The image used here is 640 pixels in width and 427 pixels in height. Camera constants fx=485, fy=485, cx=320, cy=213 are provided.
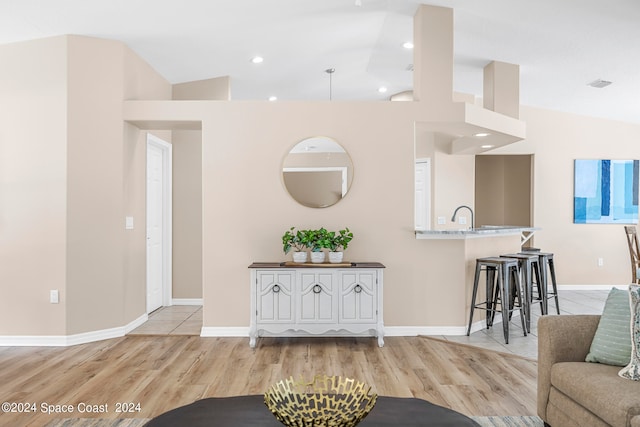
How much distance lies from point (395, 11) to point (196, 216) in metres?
3.34

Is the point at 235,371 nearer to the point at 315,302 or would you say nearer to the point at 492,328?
the point at 315,302

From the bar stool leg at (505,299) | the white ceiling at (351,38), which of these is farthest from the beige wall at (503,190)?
the bar stool leg at (505,299)

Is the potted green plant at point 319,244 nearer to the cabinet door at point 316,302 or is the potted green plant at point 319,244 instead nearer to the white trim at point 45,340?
the cabinet door at point 316,302

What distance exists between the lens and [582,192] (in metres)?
7.31

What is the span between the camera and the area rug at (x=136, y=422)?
2656mm

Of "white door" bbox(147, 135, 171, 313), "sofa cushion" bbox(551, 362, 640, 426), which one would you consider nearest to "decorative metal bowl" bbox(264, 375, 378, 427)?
"sofa cushion" bbox(551, 362, 640, 426)

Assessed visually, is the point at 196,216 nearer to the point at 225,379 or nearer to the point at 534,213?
the point at 225,379

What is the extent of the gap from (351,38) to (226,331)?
3455 mm

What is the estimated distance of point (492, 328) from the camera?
192 inches

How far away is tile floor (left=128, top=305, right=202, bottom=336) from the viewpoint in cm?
479

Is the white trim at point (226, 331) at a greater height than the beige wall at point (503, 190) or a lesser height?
lesser

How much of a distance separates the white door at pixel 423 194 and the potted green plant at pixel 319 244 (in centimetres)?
296

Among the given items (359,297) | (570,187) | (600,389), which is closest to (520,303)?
(359,297)

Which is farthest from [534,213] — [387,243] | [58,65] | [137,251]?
[58,65]
